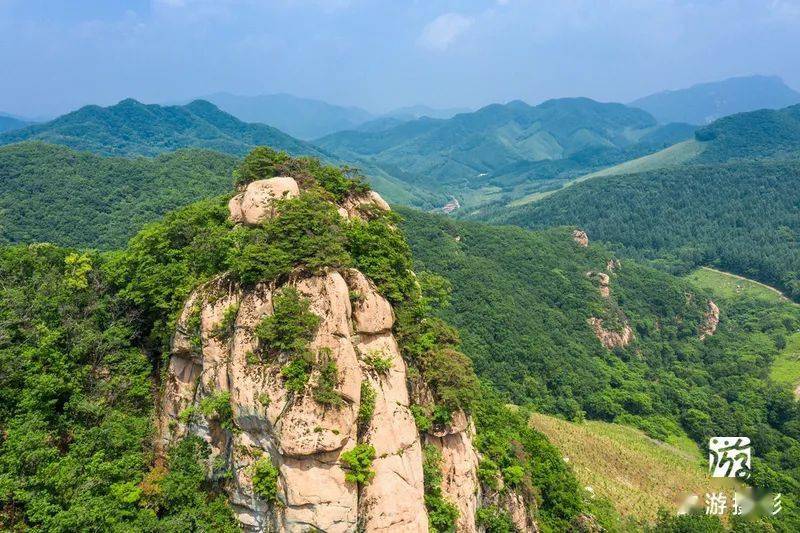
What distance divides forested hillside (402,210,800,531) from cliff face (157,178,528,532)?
161ft

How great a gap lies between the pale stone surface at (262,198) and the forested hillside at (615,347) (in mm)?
52528

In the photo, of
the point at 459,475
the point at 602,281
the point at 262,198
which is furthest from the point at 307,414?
the point at 602,281

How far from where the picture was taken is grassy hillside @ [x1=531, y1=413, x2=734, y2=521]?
36312mm

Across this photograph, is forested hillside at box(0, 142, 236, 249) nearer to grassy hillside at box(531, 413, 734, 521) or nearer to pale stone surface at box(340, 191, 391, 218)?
pale stone surface at box(340, 191, 391, 218)

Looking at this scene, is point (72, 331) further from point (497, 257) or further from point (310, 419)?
point (497, 257)

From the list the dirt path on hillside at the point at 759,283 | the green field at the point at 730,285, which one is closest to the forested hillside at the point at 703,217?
the dirt path on hillside at the point at 759,283

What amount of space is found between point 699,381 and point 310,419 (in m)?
87.5

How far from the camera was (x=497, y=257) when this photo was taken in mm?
101938

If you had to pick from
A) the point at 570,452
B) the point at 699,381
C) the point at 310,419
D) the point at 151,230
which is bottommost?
the point at 699,381

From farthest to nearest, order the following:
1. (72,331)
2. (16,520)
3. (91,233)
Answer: (91,233) → (72,331) → (16,520)

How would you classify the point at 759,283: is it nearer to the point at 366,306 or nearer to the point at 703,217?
the point at 703,217

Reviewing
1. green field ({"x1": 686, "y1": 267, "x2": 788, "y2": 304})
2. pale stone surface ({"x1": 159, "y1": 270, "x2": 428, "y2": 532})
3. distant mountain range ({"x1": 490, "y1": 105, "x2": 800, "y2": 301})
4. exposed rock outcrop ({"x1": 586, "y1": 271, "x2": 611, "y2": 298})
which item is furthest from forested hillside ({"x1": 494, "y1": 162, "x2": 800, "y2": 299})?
pale stone surface ({"x1": 159, "y1": 270, "x2": 428, "y2": 532})

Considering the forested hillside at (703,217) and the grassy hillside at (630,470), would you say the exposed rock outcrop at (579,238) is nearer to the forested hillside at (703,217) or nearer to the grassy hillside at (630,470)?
the forested hillside at (703,217)

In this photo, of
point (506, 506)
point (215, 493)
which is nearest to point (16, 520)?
point (215, 493)
